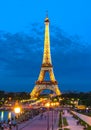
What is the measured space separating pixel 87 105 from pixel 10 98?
4497 cm

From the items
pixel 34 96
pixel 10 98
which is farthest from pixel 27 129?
pixel 10 98

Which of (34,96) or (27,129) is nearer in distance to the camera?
(27,129)

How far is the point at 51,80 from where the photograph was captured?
4163 inches

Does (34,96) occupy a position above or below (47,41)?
below

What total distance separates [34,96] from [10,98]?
17.5 meters

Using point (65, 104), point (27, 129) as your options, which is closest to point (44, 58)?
point (65, 104)

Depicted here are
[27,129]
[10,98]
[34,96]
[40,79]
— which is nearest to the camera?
[27,129]

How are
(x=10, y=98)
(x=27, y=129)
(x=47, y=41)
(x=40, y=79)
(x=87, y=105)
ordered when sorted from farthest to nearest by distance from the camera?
(x=10, y=98)
(x=40, y=79)
(x=47, y=41)
(x=87, y=105)
(x=27, y=129)

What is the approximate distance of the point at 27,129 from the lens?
38.3 meters

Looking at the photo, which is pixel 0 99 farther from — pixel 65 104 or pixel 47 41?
pixel 47 41

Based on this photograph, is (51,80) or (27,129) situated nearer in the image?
(27,129)

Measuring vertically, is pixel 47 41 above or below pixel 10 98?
above

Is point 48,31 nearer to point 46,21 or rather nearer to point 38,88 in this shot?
point 46,21

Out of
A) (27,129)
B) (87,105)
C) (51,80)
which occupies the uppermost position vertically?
(51,80)
